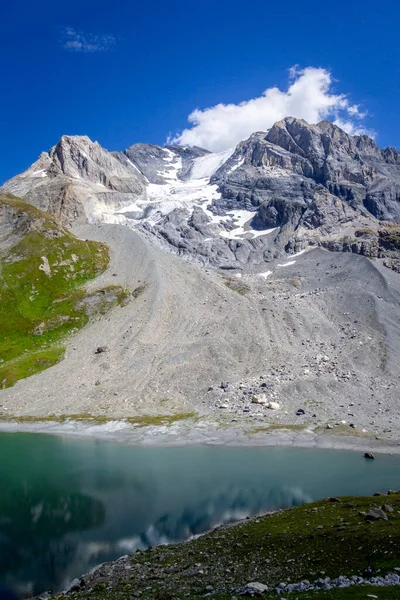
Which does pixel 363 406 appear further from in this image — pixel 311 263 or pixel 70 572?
pixel 311 263

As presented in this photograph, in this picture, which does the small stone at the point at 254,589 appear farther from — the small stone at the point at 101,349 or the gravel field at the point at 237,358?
the small stone at the point at 101,349

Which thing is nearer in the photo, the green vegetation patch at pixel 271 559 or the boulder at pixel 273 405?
the green vegetation patch at pixel 271 559

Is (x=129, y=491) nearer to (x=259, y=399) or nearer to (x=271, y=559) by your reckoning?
(x=271, y=559)

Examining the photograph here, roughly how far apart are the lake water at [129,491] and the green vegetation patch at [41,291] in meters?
44.6

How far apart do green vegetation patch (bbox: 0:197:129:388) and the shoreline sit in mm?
27222

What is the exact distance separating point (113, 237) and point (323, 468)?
143652 mm

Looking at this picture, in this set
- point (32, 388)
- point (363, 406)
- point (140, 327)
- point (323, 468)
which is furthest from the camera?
A: point (140, 327)

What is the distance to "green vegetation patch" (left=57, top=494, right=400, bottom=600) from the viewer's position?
2131cm

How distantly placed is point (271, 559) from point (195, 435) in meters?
50.4

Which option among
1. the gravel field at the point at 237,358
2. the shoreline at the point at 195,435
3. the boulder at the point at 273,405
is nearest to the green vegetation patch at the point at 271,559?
the shoreline at the point at 195,435

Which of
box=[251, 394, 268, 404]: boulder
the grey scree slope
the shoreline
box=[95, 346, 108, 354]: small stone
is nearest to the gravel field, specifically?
box=[251, 394, 268, 404]: boulder

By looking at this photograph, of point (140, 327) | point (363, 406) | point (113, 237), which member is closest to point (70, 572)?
point (363, 406)

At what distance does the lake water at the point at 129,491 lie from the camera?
109ft

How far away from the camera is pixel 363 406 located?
81.2 meters
